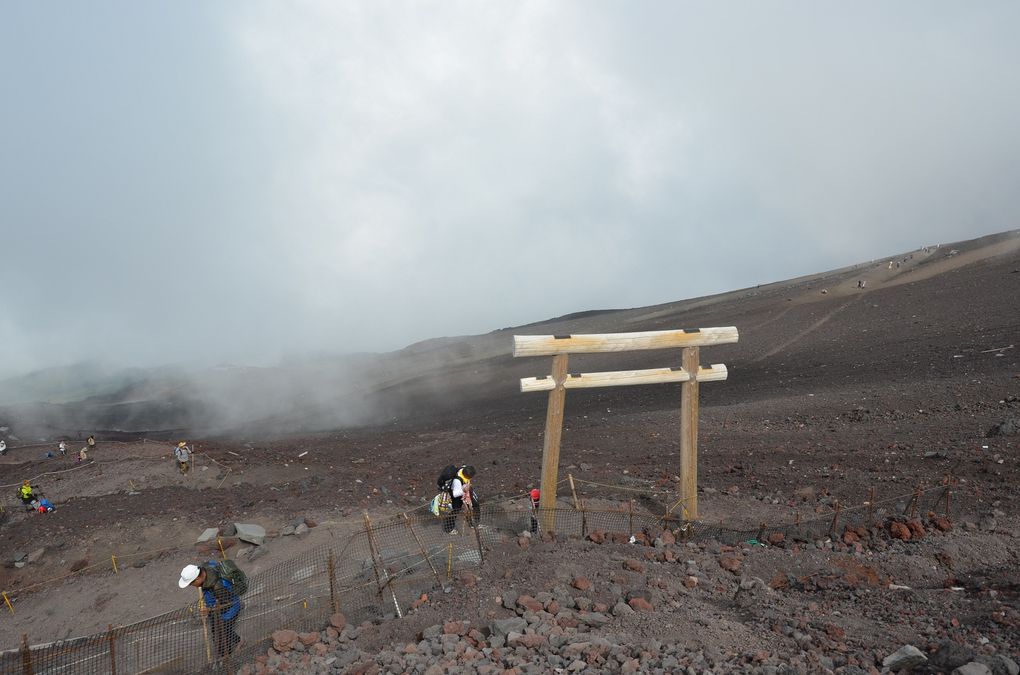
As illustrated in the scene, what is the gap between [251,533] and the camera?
40.7 feet

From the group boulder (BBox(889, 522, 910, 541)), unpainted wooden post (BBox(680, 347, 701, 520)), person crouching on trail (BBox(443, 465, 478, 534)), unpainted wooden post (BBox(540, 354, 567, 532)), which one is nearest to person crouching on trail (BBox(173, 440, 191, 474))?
person crouching on trail (BBox(443, 465, 478, 534))

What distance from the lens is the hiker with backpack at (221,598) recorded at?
733cm

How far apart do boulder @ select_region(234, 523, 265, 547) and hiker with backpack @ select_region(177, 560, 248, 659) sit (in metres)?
4.88

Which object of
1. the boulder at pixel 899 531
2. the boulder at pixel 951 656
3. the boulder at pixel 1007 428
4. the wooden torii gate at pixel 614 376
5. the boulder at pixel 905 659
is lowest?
the boulder at pixel 899 531

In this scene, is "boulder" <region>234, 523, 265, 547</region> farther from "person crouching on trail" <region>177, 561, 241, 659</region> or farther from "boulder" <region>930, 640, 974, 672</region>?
"boulder" <region>930, 640, 974, 672</region>

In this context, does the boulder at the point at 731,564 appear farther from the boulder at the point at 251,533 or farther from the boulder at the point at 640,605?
the boulder at the point at 251,533

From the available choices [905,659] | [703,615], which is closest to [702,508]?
[703,615]

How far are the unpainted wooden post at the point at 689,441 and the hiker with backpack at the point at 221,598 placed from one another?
23.6 feet

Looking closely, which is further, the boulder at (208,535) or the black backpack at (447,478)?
the boulder at (208,535)

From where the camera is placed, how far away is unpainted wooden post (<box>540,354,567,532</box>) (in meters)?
9.78

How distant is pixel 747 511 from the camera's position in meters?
12.0

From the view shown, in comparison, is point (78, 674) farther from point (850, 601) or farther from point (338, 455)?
point (338, 455)

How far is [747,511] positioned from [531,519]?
447 cm

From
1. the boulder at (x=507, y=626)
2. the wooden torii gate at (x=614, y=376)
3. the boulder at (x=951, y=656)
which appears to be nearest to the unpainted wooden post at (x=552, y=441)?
the wooden torii gate at (x=614, y=376)
